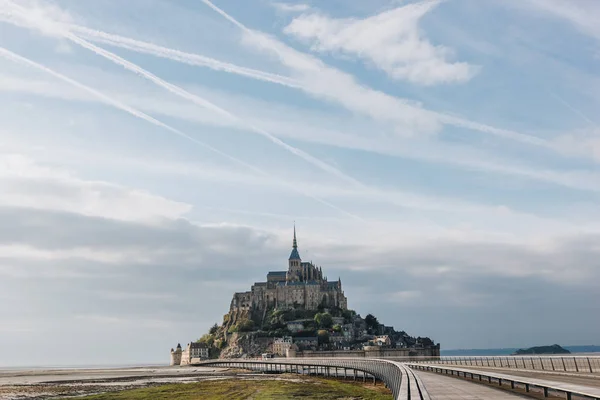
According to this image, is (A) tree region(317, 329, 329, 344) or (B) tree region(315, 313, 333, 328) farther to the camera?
(B) tree region(315, 313, 333, 328)

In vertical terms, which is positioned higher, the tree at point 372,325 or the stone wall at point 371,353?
the tree at point 372,325

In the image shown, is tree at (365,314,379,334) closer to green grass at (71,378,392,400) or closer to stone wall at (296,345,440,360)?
stone wall at (296,345,440,360)

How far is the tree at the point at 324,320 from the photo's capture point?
186000 mm

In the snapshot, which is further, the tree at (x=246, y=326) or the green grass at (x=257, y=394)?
the tree at (x=246, y=326)

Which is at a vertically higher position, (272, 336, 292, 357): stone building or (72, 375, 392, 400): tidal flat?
(272, 336, 292, 357): stone building

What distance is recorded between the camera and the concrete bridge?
66.5 ft

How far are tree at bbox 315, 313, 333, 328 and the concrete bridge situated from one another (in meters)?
82.8

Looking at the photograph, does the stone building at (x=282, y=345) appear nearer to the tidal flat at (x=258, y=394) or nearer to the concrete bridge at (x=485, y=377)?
the concrete bridge at (x=485, y=377)

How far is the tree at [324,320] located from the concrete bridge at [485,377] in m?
82.8

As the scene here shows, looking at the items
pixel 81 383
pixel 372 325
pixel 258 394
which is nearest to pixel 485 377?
pixel 258 394

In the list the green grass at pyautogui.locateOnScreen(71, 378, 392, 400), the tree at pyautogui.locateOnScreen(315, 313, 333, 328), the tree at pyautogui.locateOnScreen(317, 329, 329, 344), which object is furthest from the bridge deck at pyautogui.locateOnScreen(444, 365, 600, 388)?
the tree at pyautogui.locateOnScreen(315, 313, 333, 328)

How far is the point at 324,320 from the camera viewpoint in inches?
7367

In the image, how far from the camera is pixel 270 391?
186ft

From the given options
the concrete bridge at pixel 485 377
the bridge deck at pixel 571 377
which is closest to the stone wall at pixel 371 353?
the concrete bridge at pixel 485 377
